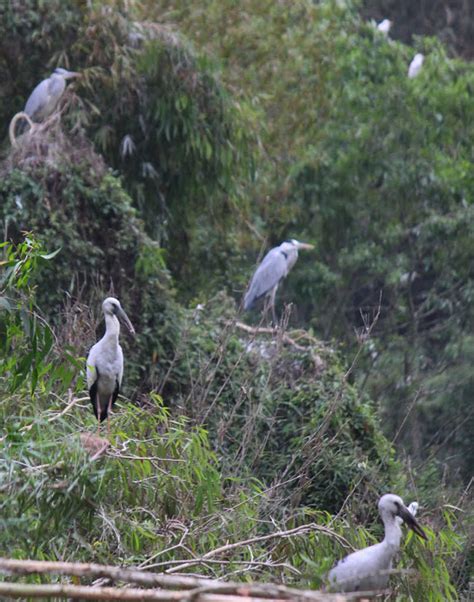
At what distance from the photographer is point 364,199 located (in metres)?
15.4

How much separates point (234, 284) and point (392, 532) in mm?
7478

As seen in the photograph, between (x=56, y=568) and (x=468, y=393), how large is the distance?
10.4 meters

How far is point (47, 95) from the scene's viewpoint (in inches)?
441

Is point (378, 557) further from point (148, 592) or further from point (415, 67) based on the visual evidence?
point (415, 67)

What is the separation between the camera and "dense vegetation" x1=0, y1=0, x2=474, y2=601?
5.50 meters

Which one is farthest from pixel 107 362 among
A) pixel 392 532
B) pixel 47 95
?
pixel 47 95

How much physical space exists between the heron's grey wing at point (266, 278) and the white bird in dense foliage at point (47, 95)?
2.54 metres

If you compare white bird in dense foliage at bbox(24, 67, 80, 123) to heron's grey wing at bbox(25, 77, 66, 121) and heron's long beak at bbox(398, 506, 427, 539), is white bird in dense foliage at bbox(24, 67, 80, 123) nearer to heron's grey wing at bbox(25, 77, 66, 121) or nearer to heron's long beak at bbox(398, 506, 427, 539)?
heron's grey wing at bbox(25, 77, 66, 121)

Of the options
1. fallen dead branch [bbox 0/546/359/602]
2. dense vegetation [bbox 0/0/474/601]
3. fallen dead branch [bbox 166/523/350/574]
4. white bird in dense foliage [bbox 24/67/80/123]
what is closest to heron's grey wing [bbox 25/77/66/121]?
white bird in dense foliage [bbox 24/67/80/123]

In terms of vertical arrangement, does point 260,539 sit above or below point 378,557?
above

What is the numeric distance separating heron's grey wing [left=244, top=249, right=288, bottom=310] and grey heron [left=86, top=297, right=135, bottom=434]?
18.2ft

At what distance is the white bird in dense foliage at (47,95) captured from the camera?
11.1 meters

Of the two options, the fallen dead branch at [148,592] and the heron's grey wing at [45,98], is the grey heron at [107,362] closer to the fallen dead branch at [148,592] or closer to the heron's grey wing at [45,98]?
the fallen dead branch at [148,592]

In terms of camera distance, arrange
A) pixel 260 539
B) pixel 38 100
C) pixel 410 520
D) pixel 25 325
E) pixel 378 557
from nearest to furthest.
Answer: pixel 25 325 < pixel 260 539 < pixel 378 557 < pixel 410 520 < pixel 38 100
